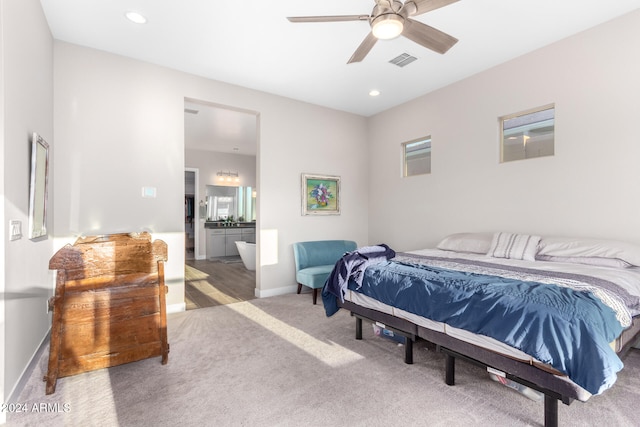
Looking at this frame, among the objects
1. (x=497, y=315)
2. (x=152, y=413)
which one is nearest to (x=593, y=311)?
(x=497, y=315)

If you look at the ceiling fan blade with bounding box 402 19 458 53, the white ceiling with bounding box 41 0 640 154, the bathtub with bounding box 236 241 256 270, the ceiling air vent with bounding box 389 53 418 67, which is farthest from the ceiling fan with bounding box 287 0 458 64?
the bathtub with bounding box 236 241 256 270

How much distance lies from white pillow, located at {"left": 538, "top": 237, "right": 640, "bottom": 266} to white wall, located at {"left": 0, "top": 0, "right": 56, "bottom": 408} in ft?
13.9

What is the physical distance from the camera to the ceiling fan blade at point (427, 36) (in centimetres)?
235

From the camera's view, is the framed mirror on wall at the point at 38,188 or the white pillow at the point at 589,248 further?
the white pillow at the point at 589,248

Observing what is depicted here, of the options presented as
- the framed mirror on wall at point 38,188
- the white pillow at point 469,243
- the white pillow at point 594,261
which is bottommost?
the white pillow at point 594,261

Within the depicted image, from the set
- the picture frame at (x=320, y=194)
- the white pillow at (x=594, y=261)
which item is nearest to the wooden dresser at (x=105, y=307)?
the picture frame at (x=320, y=194)

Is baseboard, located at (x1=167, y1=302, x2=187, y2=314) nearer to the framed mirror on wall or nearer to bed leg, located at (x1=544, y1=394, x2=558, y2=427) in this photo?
the framed mirror on wall

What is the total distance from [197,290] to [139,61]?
324 centimetres

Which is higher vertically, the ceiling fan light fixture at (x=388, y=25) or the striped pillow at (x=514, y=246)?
the ceiling fan light fixture at (x=388, y=25)

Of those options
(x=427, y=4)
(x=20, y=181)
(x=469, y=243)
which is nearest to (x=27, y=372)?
(x=20, y=181)

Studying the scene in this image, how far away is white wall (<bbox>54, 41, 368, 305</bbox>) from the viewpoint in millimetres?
3338

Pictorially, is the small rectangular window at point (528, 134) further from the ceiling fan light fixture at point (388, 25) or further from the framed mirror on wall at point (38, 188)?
the framed mirror on wall at point (38, 188)

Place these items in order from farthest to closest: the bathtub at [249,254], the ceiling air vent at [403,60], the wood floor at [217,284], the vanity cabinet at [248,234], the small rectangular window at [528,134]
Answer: the vanity cabinet at [248,234]
the bathtub at [249,254]
the wood floor at [217,284]
the ceiling air vent at [403,60]
the small rectangular window at [528,134]

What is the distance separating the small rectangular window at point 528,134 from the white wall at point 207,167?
6.82 meters
